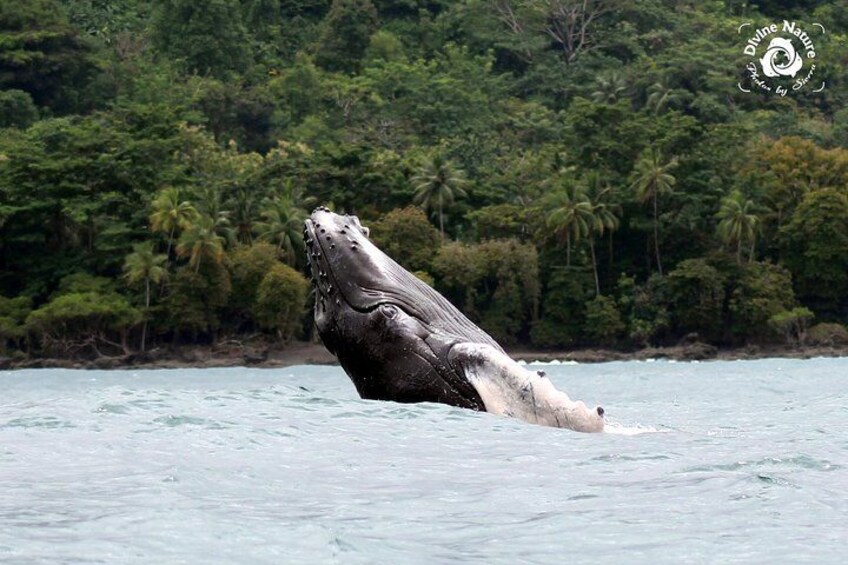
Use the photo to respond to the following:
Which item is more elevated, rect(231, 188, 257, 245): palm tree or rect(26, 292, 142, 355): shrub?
rect(231, 188, 257, 245): palm tree

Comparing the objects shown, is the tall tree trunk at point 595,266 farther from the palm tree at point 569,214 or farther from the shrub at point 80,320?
the shrub at point 80,320

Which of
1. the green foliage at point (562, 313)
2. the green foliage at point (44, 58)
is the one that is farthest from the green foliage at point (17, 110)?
the green foliage at point (562, 313)

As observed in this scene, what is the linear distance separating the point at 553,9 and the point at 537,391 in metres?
106

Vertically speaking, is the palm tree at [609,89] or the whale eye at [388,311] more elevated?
the palm tree at [609,89]

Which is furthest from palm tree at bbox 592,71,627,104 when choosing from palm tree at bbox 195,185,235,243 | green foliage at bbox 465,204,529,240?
palm tree at bbox 195,185,235,243

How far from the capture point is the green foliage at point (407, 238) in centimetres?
7450

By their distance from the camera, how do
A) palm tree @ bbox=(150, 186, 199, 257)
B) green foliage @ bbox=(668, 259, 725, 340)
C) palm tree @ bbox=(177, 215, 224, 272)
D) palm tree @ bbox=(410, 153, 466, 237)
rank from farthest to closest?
palm tree @ bbox=(410, 153, 466, 237)
green foliage @ bbox=(668, 259, 725, 340)
palm tree @ bbox=(150, 186, 199, 257)
palm tree @ bbox=(177, 215, 224, 272)

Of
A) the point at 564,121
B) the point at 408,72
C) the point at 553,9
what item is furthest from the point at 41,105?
the point at 553,9

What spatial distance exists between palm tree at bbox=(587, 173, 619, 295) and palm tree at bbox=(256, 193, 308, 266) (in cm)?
1334

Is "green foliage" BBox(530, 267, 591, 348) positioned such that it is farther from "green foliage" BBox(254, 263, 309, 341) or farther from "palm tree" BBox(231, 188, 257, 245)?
"palm tree" BBox(231, 188, 257, 245)

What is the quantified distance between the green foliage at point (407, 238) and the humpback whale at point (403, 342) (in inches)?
2467

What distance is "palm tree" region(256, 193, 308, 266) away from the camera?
75.8 m

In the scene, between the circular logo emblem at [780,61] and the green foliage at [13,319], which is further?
the circular logo emblem at [780,61]

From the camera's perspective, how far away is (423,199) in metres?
78.6
